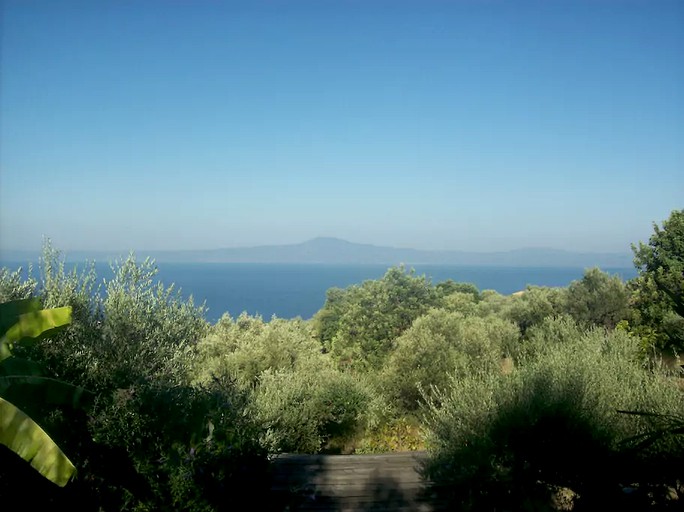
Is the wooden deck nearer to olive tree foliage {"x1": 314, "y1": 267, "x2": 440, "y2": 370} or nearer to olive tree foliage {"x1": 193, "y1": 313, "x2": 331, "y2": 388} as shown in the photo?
olive tree foliage {"x1": 193, "y1": 313, "x2": 331, "y2": 388}

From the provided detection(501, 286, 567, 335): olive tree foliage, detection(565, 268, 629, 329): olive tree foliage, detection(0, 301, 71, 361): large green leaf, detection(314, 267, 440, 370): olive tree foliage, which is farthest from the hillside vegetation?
detection(501, 286, 567, 335): olive tree foliage

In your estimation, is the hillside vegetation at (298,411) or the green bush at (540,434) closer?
the hillside vegetation at (298,411)

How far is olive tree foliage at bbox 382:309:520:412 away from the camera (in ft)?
46.2

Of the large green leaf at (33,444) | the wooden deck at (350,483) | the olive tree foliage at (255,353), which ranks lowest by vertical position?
the wooden deck at (350,483)

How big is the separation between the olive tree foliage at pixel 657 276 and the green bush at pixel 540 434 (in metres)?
11.6

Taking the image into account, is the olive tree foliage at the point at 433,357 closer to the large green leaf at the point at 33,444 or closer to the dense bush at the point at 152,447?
the dense bush at the point at 152,447

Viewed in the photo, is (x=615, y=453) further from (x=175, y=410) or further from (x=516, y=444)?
(x=175, y=410)

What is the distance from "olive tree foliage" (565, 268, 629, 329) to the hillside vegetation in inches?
139

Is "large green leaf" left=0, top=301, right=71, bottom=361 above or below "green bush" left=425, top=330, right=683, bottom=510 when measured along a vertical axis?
above

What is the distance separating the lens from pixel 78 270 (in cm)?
1201

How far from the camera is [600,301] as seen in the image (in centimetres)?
2155

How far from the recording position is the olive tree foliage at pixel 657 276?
18344 millimetres

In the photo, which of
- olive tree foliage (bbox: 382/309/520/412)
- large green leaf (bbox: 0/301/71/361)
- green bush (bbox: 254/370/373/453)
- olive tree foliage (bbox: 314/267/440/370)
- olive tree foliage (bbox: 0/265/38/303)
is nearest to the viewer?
large green leaf (bbox: 0/301/71/361)

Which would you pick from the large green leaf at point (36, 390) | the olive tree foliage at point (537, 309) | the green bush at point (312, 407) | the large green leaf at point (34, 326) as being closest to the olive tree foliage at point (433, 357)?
the green bush at point (312, 407)
